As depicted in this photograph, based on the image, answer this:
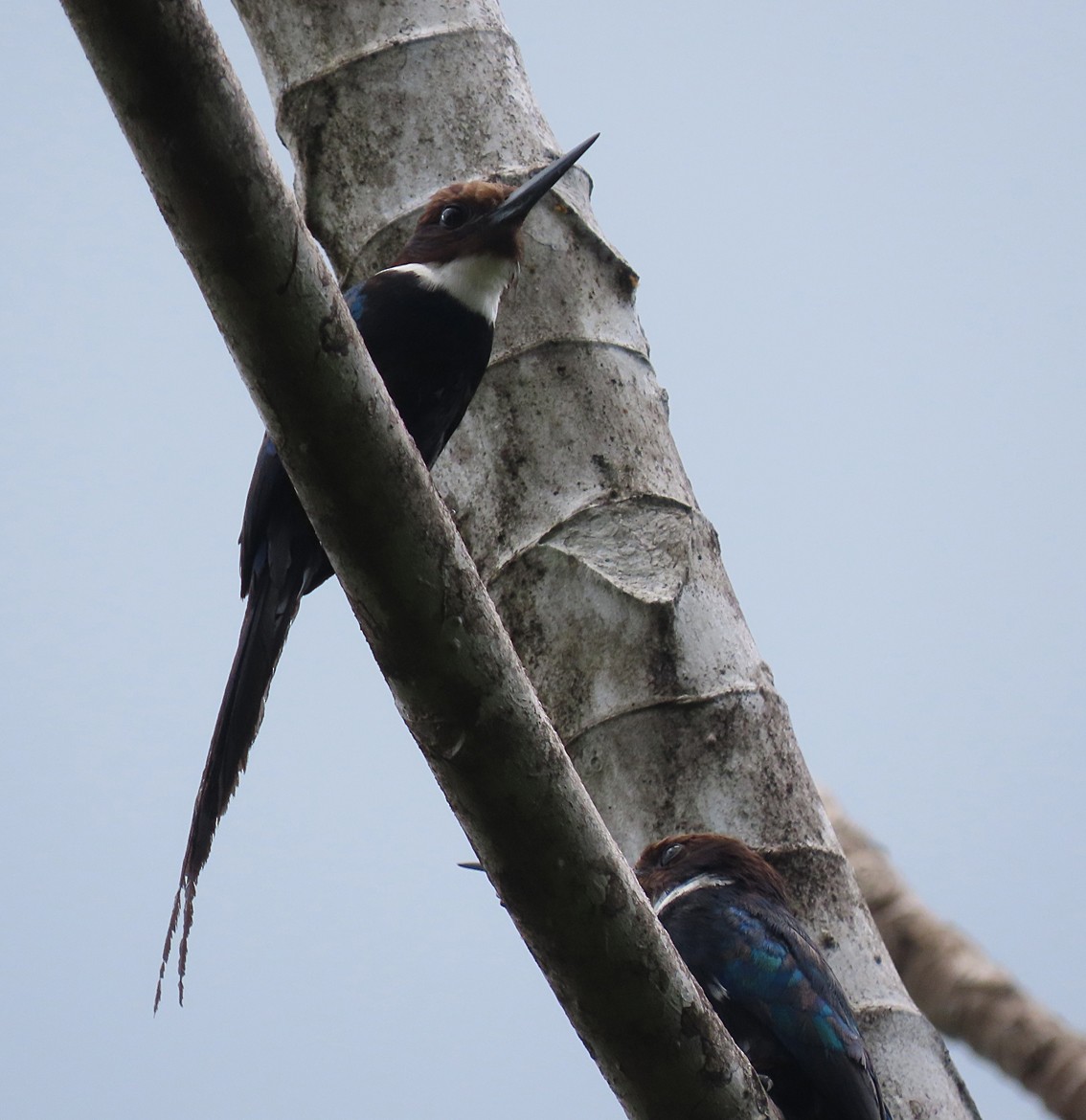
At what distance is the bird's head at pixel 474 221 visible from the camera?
8.37 ft

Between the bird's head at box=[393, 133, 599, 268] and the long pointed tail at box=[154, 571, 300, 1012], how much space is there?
68cm

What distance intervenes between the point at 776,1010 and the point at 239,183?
60.4 inches

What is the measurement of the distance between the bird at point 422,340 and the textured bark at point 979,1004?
1.29 m

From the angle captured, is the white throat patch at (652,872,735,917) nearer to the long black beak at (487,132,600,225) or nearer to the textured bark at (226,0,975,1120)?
the textured bark at (226,0,975,1120)

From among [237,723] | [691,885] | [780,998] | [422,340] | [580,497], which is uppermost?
[422,340]

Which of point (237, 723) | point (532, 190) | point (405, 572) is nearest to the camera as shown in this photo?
point (405, 572)

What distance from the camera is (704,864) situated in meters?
2.27

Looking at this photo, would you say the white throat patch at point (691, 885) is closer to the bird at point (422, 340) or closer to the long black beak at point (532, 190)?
the bird at point (422, 340)

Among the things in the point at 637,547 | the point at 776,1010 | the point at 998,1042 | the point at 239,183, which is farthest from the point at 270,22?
the point at 998,1042

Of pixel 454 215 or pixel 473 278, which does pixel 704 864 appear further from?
pixel 454 215

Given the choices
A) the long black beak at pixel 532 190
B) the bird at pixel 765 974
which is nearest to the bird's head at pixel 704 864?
the bird at pixel 765 974

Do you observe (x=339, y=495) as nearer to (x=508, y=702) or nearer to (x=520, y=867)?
(x=508, y=702)

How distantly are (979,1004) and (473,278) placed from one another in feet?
5.29

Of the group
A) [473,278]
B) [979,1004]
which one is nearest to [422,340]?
[473,278]
